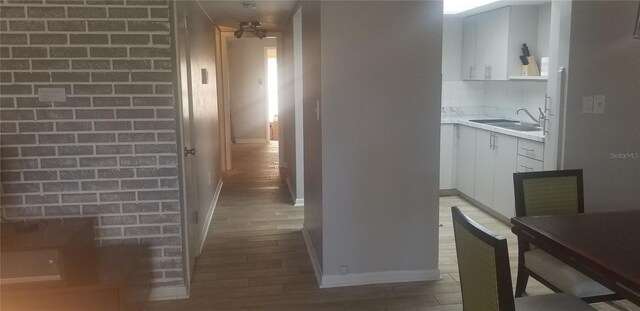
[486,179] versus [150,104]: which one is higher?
[150,104]

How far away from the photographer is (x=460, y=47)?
5812mm

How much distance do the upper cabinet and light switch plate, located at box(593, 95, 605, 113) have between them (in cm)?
143

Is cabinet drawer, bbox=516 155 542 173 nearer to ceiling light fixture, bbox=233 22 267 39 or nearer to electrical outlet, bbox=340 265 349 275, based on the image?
electrical outlet, bbox=340 265 349 275

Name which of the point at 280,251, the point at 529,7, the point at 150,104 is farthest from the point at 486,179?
the point at 150,104

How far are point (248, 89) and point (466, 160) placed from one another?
6427 millimetres

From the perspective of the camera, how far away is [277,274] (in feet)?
11.5

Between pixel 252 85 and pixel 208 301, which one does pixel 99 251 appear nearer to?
pixel 208 301

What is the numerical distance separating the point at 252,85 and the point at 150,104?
791 centimetres

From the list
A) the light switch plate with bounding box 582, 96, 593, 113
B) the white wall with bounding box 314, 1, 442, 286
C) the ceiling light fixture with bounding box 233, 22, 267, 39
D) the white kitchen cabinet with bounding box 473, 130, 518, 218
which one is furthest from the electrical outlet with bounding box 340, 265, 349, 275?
the ceiling light fixture with bounding box 233, 22, 267, 39

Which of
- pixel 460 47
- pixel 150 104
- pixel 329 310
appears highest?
pixel 460 47

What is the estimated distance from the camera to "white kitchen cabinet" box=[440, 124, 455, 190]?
17.8 ft

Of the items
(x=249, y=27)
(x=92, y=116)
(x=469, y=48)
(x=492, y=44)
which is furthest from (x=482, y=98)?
(x=92, y=116)

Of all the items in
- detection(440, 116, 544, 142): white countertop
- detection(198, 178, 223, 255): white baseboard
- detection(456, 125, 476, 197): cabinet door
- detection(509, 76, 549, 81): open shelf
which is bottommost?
detection(198, 178, 223, 255): white baseboard

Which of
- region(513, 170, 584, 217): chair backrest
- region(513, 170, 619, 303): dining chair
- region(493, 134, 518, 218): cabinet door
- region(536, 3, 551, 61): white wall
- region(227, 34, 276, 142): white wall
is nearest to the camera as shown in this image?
region(513, 170, 619, 303): dining chair
